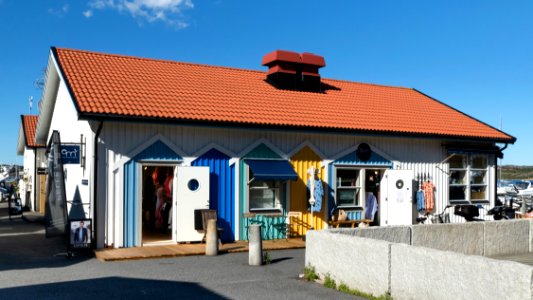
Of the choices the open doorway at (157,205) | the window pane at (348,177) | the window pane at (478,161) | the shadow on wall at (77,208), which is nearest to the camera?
the shadow on wall at (77,208)

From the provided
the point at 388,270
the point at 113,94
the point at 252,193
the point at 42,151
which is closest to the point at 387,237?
the point at 388,270

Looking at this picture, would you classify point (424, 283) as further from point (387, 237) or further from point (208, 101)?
point (208, 101)

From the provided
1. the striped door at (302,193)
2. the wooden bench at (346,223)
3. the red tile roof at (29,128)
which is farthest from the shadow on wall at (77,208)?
the red tile roof at (29,128)

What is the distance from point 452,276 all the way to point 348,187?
10.00 meters

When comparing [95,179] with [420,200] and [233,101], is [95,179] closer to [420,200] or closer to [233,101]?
[233,101]

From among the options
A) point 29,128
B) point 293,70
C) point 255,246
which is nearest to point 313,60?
point 293,70

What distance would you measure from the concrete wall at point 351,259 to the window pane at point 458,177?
34.9 feet

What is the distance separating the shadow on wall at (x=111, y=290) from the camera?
28.5 feet

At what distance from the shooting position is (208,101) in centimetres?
1588

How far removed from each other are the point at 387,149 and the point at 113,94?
837 cm

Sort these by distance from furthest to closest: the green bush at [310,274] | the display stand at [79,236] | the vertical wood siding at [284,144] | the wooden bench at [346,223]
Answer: the wooden bench at [346,223]
the vertical wood siding at [284,144]
the display stand at [79,236]
the green bush at [310,274]

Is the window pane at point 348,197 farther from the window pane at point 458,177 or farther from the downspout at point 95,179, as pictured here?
the downspout at point 95,179

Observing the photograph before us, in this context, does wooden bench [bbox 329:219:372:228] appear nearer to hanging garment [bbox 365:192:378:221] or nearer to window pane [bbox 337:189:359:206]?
hanging garment [bbox 365:192:378:221]

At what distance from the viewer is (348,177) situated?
690 inches
